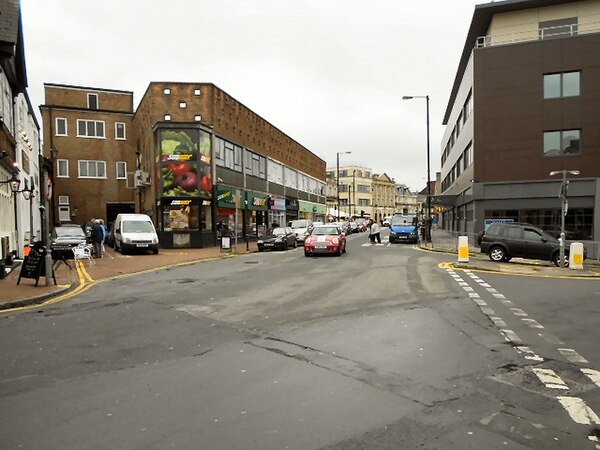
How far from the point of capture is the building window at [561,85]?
86.5 feet

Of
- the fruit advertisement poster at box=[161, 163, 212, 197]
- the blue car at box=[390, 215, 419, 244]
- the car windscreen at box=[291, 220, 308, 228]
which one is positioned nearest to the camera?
the fruit advertisement poster at box=[161, 163, 212, 197]

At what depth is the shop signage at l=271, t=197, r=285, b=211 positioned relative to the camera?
45406 mm

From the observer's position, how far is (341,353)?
6.06m

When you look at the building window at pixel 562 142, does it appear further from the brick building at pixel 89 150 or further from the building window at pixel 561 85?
the brick building at pixel 89 150

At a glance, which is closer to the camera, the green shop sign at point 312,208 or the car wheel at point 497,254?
the car wheel at point 497,254

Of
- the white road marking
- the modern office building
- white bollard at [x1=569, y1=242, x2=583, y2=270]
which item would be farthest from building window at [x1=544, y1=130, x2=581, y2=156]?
the white road marking

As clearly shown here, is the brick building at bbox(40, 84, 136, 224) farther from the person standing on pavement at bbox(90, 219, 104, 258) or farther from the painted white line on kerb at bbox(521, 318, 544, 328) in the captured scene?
the painted white line on kerb at bbox(521, 318, 544, 328)

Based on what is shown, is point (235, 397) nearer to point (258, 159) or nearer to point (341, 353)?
point (341, 353)

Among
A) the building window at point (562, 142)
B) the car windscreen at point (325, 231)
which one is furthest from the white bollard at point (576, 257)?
the building window at point (562, 142)

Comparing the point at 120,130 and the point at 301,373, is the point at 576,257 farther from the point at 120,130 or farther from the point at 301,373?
the point at 120,130

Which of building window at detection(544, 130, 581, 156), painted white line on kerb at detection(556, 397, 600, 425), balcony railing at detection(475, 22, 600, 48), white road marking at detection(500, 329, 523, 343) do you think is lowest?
white road marking at detection(500, 329, 523, 343)

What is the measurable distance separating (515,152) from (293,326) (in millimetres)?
24811

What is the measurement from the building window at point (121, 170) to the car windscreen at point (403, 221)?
24991 mm

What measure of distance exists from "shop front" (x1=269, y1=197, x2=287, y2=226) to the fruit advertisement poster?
1460 centimetres
